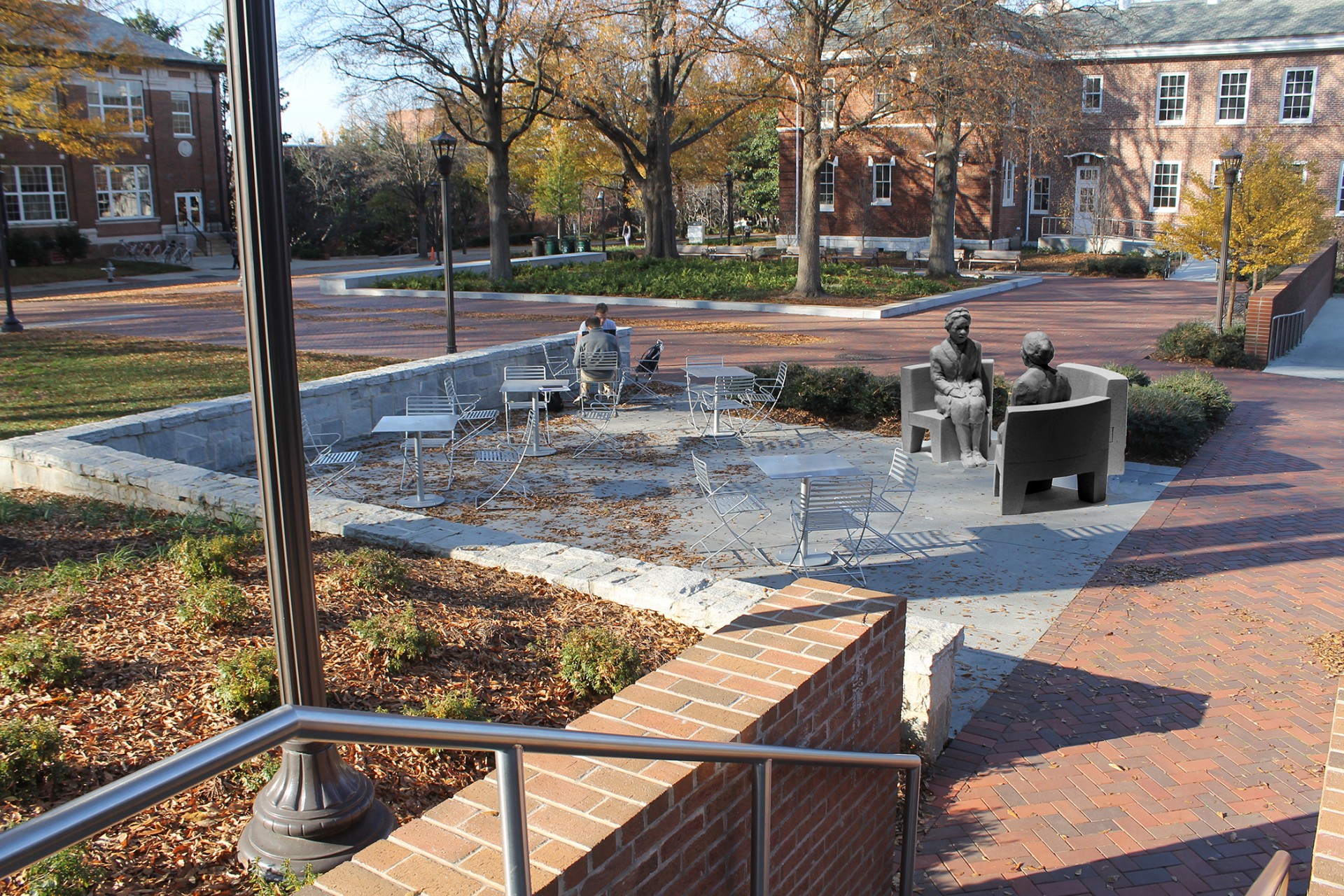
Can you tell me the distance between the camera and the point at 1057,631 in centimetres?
678

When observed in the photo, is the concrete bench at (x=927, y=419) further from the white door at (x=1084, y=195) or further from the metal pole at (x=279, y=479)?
the white door at (x=1084, y=195)

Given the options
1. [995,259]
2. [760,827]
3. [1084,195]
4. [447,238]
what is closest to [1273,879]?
[760,827]

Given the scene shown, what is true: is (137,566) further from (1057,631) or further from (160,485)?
(1057,631)

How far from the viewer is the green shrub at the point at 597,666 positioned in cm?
498

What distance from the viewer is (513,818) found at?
2064 millimetres

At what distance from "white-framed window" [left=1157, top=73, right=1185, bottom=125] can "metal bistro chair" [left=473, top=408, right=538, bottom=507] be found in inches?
1520

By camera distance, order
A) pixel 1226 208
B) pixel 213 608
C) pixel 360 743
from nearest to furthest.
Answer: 1. pixel 360 743
2. pixel 213 608
3. pixel 1226 208

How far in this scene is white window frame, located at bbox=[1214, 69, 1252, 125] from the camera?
39.8 m

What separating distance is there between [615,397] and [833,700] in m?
9.21

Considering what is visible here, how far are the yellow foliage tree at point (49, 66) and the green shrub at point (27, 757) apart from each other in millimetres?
9741

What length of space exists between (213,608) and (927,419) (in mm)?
7041

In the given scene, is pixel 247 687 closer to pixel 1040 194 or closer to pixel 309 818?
pixel 309 818

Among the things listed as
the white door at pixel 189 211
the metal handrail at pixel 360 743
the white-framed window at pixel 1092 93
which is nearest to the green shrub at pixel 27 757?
the metal handrail at pixel 360 743

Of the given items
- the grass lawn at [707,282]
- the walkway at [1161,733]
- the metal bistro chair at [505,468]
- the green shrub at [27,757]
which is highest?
the grass lawn at [707,282]
